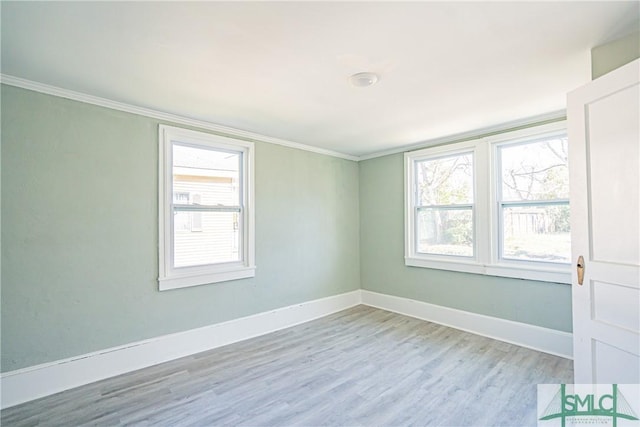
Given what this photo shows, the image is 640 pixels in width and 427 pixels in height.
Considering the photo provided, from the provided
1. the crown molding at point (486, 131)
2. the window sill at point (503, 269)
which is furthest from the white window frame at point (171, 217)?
the window sill at point (503, 269)

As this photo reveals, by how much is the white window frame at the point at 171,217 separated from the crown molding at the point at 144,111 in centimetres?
8

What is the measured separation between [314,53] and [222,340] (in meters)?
3.02

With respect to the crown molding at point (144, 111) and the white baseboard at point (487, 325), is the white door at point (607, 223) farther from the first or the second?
the crown molding at point (144, 111)

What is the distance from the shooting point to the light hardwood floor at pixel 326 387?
212cm

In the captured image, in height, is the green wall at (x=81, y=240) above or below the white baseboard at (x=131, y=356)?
above

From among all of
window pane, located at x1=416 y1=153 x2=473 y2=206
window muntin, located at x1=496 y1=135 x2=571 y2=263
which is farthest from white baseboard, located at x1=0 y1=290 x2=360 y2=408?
window muntin, located at x1=496 y1=135 x2=571 y2=263

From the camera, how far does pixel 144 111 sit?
9.57ft

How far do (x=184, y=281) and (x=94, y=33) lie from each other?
7.30 ft

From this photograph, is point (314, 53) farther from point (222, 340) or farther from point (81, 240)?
point (222, 340)

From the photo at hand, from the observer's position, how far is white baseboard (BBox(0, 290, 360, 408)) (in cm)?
231

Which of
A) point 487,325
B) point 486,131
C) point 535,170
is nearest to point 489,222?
point 535,170

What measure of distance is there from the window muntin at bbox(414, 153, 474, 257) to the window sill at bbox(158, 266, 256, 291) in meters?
2.43

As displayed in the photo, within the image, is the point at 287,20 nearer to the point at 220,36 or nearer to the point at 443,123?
the point at 220,36

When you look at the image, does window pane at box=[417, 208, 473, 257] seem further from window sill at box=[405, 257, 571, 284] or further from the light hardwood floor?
the light hardwood floor
